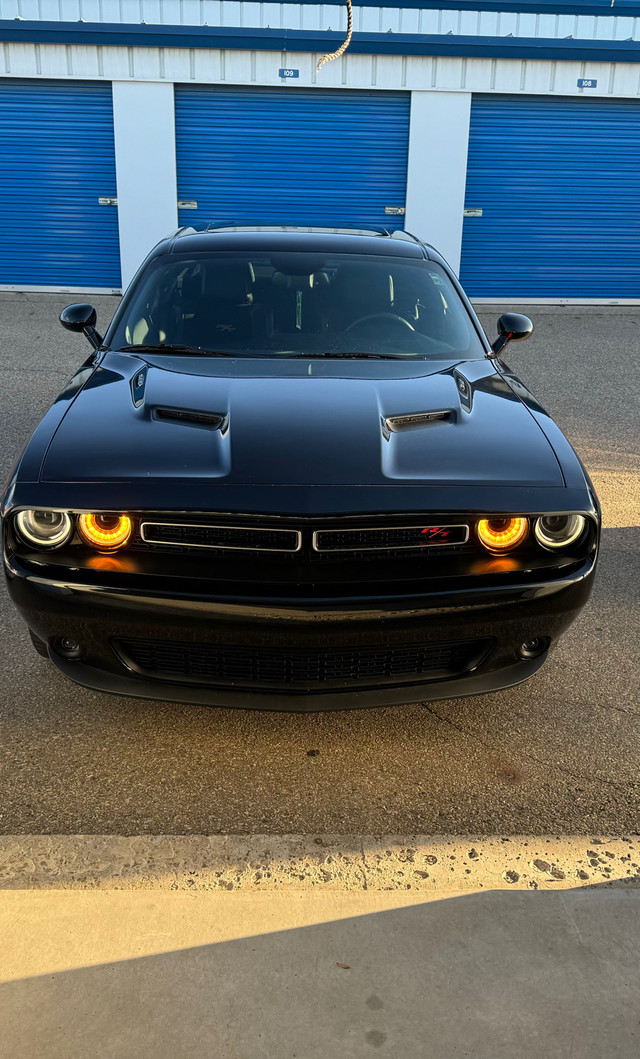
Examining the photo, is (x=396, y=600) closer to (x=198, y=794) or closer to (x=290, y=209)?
(x=198, y=794)

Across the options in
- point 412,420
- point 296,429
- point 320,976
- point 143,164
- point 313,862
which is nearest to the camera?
point 320,976

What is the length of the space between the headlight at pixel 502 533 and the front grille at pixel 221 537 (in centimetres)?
Answer: 53

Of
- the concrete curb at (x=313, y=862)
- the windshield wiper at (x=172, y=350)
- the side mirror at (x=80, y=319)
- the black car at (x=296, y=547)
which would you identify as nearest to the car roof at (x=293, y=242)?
the side mirror at (x=80, y=319)

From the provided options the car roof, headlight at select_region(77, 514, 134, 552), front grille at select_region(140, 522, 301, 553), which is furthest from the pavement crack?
the car roof

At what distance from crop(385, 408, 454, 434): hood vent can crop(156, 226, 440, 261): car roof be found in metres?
1.55

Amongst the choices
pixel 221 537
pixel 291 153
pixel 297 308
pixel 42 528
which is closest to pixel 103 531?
pixel 42 528

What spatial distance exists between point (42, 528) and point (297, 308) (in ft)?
5.59

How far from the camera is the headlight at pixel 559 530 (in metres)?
2.67

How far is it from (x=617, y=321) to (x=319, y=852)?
1183 cm

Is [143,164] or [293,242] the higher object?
[293,242]

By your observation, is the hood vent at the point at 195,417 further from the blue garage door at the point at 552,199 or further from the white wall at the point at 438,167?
the blue garage door at the point at 552,199

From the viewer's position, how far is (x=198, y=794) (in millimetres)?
2672

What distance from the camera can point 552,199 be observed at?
13.6 meters

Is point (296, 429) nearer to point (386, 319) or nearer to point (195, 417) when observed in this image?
point (195, 417)
